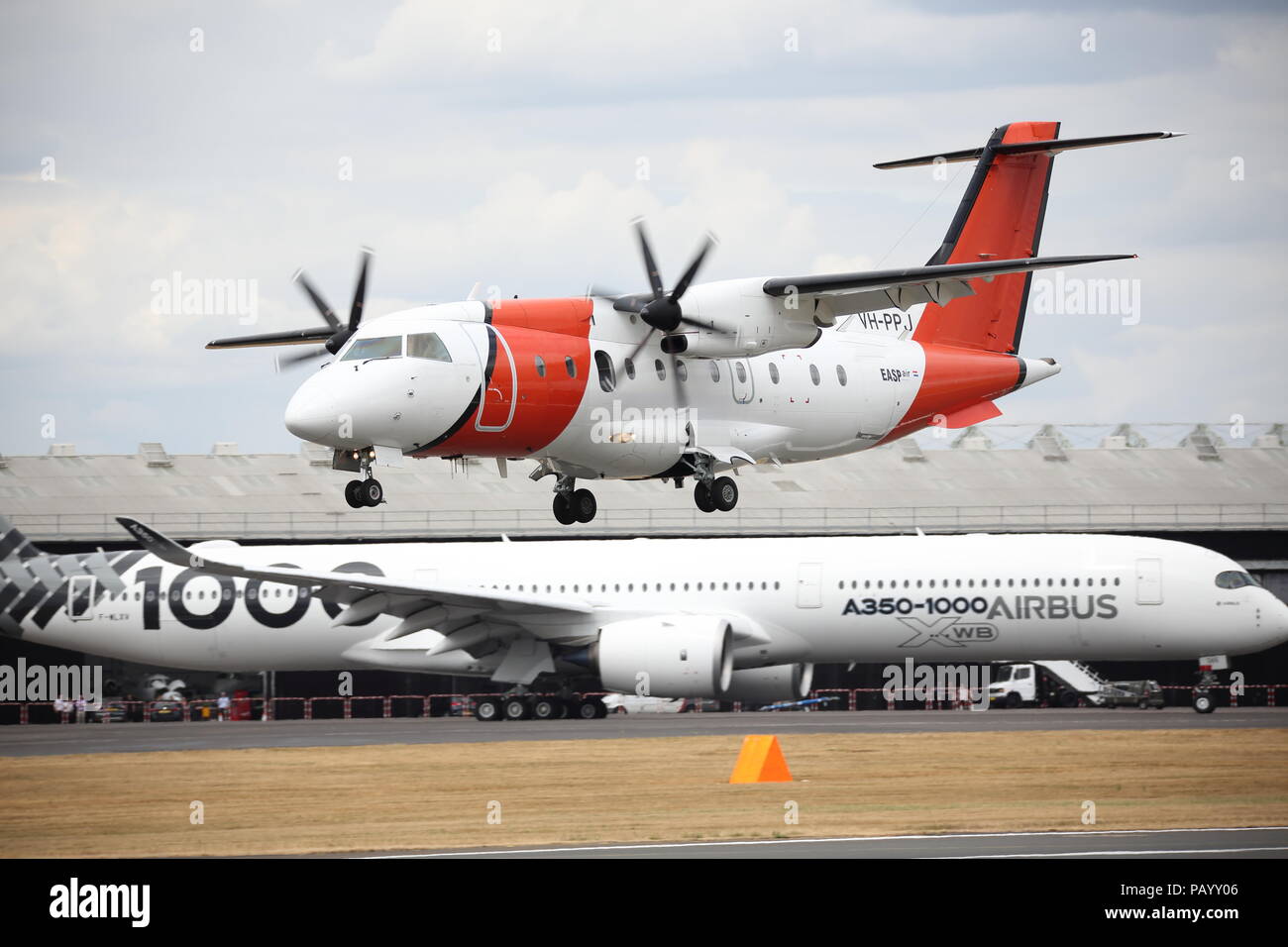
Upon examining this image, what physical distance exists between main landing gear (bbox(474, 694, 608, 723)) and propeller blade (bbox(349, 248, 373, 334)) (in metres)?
30.8

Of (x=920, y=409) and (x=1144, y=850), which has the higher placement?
(x=920, y=409)

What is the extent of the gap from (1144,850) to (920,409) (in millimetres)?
9508

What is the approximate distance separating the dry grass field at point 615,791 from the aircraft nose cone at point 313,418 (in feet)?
37.2

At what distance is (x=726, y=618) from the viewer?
59094 millimetres

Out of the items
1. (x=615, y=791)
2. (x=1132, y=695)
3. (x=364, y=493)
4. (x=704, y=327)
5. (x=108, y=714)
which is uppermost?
(x=704, y=327)

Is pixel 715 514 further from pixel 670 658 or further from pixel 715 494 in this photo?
pixel 715 494

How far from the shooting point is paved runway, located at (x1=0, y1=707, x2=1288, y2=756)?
188 ft

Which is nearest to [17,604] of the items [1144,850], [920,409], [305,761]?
[305,761]

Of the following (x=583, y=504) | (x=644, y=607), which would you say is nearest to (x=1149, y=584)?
(x=644, y=607)

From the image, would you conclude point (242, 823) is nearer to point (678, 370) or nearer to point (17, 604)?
point (678, 370)

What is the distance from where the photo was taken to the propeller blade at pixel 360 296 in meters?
33.1

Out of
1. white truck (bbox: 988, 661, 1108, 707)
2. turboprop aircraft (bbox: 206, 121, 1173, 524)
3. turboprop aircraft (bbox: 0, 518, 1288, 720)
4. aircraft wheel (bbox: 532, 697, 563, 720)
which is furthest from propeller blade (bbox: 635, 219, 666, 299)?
white truck (bbox: 988, 661, 1108, 707)

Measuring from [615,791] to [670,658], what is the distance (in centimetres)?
1368

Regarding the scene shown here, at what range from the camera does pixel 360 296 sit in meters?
33.3
